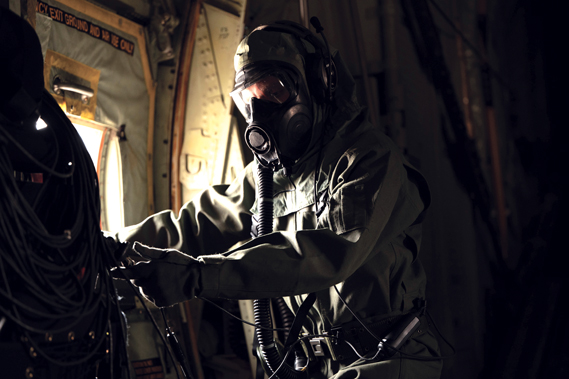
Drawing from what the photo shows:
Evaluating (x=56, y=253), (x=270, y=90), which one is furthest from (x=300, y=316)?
(x=56, y=253)

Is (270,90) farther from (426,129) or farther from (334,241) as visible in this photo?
(426,129)

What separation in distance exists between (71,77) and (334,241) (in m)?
1.86

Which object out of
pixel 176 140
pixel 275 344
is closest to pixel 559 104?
pixel 275 344

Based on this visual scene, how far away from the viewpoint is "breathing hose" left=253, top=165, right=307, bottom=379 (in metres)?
2.07

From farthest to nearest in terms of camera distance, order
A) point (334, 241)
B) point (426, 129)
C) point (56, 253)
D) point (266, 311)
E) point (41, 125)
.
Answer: point (426, 129) < point (266, 311) < point (334, 241) < point (41, 125) < point (56, 253)

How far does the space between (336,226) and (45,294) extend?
0.94 meters

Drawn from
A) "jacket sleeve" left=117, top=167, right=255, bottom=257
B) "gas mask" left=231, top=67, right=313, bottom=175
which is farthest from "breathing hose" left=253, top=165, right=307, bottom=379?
"jacket sleeve" left=117, top=167, right=255, bottom=257

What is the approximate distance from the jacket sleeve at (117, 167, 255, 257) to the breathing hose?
0.89 ft

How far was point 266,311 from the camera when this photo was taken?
6.90 feet

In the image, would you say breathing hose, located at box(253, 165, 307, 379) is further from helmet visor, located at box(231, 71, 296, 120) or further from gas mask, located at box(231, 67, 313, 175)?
helmet visor, located at box(231, 71, 296, 120)

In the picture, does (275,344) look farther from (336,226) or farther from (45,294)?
(45,294)

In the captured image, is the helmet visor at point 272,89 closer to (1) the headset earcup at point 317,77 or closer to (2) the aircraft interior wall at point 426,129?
(1) the headset earcup at point 317,77

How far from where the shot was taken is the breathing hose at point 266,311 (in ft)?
6.79

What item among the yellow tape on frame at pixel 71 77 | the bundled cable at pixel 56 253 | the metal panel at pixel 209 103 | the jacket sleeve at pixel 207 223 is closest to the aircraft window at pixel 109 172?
the yellow tape on frame at pixel 71 77
